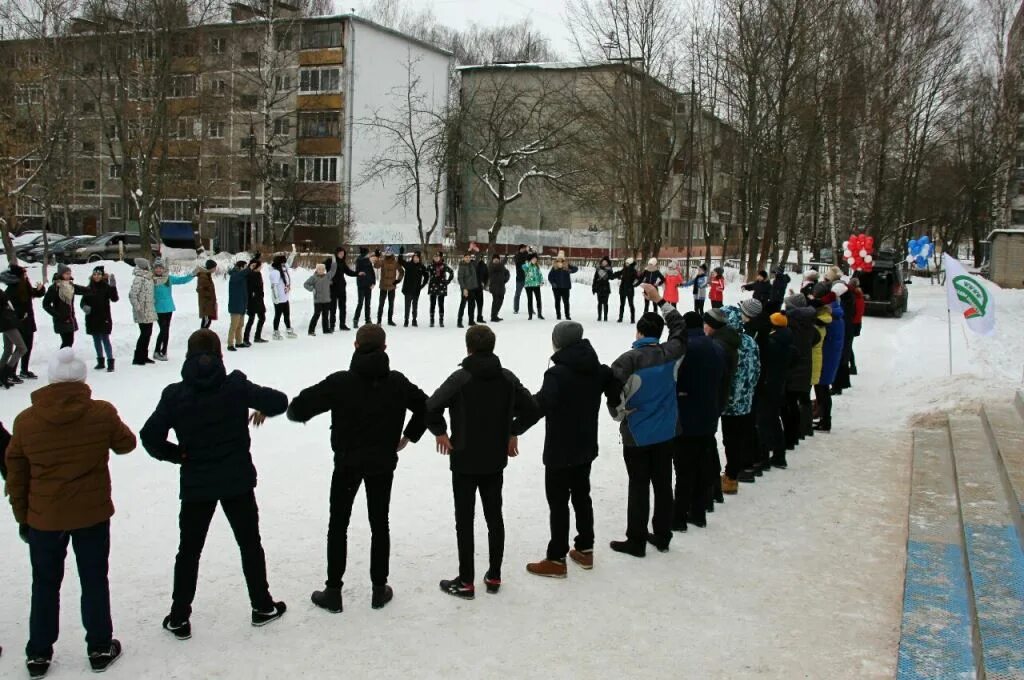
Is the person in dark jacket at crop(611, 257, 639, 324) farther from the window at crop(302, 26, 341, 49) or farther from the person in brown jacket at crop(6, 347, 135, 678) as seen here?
the window at crop(302, 26, 341, 49)

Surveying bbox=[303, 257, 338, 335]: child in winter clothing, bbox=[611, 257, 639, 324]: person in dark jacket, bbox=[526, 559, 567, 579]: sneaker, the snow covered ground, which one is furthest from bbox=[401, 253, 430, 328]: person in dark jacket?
bbox=[526, 559, 567, 579]: sneaker

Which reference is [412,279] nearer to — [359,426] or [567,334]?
[567,334]

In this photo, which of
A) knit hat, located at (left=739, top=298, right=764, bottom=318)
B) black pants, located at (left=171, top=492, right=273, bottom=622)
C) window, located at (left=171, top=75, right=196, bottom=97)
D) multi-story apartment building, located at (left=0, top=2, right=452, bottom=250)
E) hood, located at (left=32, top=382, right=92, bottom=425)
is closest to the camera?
hood, located at (left=32, top=382, right=92, bottom=425)

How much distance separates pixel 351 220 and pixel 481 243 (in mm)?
9698

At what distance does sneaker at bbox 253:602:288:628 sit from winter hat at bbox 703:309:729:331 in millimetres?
3915

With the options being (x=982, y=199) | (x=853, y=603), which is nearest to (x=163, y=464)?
(x=853, y=603)

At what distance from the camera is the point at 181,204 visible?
51.4 m

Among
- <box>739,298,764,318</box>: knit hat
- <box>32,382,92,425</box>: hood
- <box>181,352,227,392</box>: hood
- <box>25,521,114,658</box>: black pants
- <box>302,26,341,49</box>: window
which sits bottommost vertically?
<box>25,521,114,658</box>: black pants

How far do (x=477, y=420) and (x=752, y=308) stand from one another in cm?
400

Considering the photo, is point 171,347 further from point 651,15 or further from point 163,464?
point 651,15

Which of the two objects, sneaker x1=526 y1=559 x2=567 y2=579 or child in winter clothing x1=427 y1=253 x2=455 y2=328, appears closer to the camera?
sneaker x1=526 y1=559 x2=567 y2=579

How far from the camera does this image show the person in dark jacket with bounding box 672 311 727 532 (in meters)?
6.27

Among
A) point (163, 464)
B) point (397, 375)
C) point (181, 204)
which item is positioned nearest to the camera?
point (397, 375)

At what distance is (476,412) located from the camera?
4988 mm
